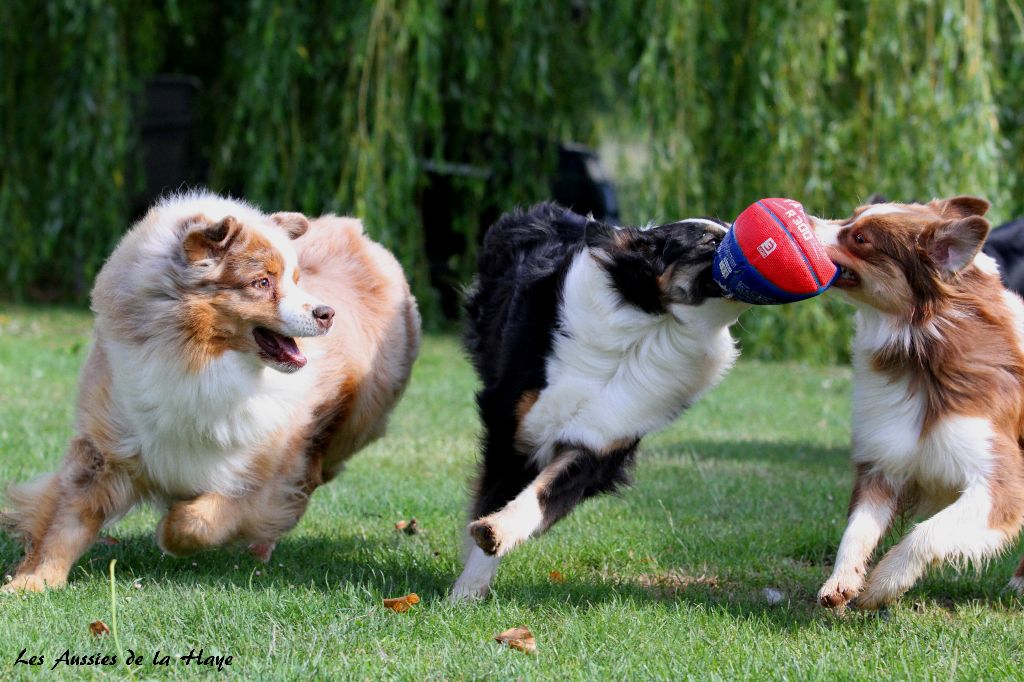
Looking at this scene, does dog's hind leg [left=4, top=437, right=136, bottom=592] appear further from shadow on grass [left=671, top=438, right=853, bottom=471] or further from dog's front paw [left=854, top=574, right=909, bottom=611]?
shadow on grass [left=671, top=438, right=853, bottom=471]

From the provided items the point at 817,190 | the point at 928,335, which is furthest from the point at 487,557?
the point at 817,190

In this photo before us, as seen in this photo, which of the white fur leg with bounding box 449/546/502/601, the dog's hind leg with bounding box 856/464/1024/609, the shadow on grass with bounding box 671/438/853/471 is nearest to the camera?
the dog's hind leg with bounding box 856/464/1024/609

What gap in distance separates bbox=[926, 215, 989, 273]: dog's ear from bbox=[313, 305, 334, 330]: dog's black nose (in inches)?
86.7

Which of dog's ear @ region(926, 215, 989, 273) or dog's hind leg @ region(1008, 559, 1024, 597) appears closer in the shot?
dog's ear @ region(926, 215, 989, 273)

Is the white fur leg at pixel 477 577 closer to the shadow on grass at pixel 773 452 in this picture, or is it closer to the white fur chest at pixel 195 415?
the white fur chest at pixel 195 415

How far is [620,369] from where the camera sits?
13.2 feet

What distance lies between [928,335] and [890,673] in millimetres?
1228

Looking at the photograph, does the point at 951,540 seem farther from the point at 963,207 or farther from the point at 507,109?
the point at 507,109

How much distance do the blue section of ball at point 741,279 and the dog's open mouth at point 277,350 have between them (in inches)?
62.6

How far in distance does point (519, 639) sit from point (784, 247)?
1565 millimetres

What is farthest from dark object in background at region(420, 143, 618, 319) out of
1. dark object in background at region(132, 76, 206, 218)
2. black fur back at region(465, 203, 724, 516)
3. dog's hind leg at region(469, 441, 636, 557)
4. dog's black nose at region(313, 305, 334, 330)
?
dog's hind leg at region(469, 441, 636, 557)

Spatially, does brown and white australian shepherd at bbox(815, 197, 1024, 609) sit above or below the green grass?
above

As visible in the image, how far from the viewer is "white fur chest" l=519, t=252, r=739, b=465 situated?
399 centimetres

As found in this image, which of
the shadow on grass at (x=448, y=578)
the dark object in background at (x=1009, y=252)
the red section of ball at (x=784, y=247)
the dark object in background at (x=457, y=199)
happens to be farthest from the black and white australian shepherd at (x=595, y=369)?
the dark object in background at (x=457, y=199)
